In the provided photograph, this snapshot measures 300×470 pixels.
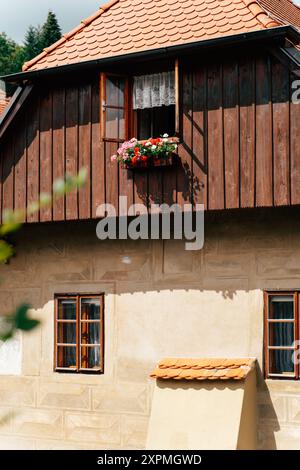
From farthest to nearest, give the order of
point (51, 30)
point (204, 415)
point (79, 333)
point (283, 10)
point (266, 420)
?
point (51, 30) < point (283, 10) < point (79, 333) < point (266, 420) < point (204, 415)

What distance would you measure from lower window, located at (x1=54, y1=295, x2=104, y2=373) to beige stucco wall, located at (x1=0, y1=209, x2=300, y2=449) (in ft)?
0.42

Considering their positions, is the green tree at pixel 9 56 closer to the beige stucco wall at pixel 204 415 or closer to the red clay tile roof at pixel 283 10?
the red clay tile roof at pixel 283 10

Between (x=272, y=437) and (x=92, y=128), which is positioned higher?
(x=92, y=128)

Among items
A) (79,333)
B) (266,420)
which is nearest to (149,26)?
(79,333)

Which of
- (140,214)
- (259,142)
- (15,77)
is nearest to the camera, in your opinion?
(259,142)

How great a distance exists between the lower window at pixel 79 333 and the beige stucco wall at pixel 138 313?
13cm

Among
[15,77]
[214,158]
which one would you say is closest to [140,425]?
[214,158]

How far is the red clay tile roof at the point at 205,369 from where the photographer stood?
10711 mm

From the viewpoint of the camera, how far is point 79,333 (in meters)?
12.6

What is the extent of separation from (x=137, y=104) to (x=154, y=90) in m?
0.30

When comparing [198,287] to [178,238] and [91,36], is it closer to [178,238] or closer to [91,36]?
[178,238]

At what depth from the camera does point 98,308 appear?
498 inches

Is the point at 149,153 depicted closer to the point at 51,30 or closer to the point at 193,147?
the point at 193,147
